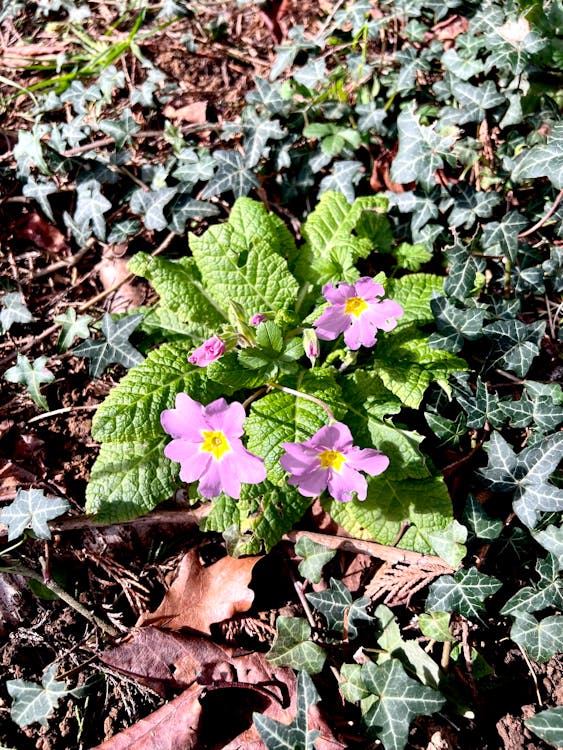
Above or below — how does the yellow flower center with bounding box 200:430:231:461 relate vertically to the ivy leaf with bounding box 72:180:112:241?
below

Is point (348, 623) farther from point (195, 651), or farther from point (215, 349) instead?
point (215, 349)

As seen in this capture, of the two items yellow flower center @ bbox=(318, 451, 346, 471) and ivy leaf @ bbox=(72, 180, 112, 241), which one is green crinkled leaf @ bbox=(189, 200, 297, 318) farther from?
yellow flower center @ bbox=(318, 451, 346, 471)

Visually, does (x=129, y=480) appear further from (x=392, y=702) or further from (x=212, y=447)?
(x=392, y=702)

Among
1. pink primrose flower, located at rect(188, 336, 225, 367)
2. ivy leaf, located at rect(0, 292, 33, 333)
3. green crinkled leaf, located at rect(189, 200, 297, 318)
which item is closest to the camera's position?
pink primrose flower, located at rect(188, 336, 225, 367)

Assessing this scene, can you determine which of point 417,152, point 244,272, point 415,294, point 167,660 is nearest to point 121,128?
point 244,272

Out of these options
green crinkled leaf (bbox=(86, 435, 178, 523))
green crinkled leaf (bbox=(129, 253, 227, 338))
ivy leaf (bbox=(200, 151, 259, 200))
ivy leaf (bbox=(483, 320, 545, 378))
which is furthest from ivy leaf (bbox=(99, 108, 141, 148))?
ivy leaf (bbox=(483, 320, 545, 378))
